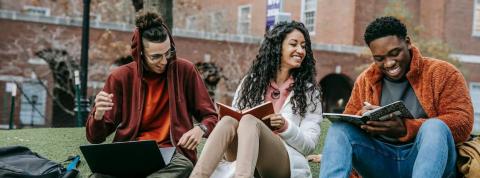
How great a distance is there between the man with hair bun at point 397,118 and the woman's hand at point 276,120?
363 mm

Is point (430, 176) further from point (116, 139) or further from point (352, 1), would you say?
point (352, 1)

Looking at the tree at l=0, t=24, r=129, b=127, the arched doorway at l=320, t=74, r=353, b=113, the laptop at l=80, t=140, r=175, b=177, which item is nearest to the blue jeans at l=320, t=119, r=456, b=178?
the laptop at l=80, t=140, r=175, b=177

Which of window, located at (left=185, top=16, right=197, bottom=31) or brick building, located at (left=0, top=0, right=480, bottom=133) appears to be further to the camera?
window, located at (left=185, top=16, right=197, bottom=31)

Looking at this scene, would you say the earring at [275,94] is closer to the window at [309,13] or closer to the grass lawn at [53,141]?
the grass lawn at [53,141]

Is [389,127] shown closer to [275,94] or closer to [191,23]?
[275,94]

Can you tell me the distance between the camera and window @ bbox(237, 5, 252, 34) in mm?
31228

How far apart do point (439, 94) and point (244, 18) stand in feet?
91.0

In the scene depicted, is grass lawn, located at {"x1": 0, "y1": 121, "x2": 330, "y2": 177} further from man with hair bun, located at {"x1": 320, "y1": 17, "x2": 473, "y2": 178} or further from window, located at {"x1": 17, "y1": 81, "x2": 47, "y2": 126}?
window, located at {"x1": 17, "y1": 81, "x2": 47, "y2": 126}

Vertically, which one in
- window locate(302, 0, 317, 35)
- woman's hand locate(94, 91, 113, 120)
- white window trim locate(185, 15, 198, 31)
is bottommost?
woman's hand locate(94, 91, 113, 120)

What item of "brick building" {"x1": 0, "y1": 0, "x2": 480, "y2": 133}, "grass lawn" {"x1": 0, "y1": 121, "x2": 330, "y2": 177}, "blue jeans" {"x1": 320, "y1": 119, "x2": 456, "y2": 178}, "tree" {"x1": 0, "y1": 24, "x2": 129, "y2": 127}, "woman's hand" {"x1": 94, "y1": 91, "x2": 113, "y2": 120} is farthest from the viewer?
"brick building" {"x1": 0, "y1": 0, "x2": 480, "y2": 133}

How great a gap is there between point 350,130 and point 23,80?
62.6 feet

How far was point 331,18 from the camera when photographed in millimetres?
28078

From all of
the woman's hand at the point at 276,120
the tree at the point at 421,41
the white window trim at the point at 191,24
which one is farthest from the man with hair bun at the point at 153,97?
the white window trim at the point at 191,24

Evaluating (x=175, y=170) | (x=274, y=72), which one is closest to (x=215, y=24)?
(x=274, y=72)
